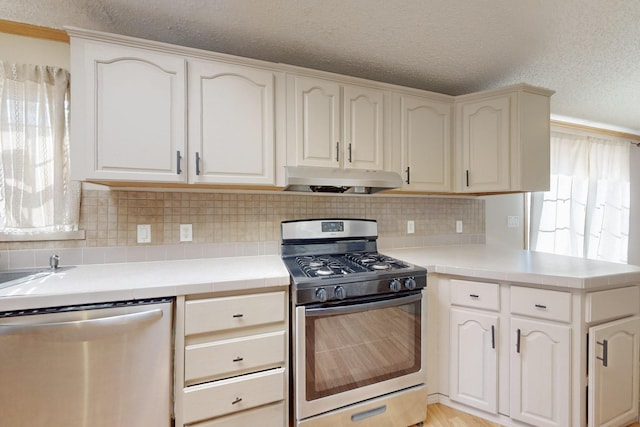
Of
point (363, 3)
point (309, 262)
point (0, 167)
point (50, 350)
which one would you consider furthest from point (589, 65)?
point (0, 167)

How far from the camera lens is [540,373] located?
136cm

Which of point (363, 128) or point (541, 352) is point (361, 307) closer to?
point (541, 352)

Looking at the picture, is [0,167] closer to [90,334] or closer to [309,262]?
[90,334]

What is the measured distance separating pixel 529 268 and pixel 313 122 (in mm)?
1513

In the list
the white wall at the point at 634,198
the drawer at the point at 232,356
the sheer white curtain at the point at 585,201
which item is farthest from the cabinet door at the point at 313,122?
the white wall at the point at 634,198

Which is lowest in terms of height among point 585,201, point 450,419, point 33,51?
point 450,419

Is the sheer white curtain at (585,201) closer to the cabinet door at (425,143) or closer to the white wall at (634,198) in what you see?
the white wall at (634,198)

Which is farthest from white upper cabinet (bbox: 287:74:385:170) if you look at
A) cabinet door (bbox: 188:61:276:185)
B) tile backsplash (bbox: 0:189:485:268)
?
tile backsplash (bbox: 0:189:485:268)

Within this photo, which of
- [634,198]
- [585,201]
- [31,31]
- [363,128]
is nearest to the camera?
[31,31]

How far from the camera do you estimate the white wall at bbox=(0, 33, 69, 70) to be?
1398 millimetres

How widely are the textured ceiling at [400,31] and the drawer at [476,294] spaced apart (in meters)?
1.43

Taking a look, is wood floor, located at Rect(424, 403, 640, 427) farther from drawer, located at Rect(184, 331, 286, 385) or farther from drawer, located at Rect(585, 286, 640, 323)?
drawer, located at Rect(184, 331, 286, 385)

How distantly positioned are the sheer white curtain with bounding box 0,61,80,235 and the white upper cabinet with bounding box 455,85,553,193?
2.58m

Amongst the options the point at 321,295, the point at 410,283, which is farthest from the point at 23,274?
the point at 410,283
